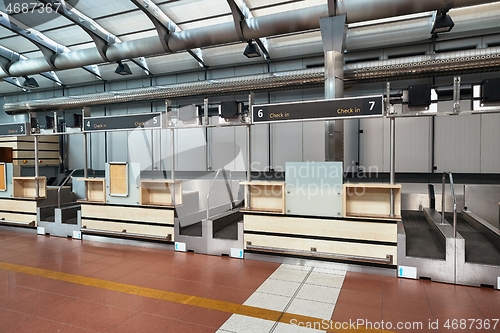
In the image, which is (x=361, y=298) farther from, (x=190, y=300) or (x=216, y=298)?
(x=190, y=300)

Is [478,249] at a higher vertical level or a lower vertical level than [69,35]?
lower

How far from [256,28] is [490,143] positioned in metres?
5.05

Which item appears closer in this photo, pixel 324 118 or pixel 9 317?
pixel 9 317

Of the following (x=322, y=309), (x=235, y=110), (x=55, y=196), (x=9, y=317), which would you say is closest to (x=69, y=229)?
(x=55, y=196)

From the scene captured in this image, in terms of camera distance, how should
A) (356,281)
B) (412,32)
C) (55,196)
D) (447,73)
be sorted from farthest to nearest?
(55,196), (412,32), (447,73), (356,281)

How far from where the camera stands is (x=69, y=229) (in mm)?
6430

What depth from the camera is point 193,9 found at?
5.89 m

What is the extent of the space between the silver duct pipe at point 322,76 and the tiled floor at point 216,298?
3550 millimetres

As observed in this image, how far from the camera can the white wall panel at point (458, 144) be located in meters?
6.00

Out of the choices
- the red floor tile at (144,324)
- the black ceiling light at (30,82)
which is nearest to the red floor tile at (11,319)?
the red floor tile at (144,324)

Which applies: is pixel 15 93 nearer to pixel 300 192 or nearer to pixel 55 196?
pixel 55 196

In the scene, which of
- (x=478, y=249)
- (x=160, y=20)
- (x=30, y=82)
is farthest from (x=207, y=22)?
(x=30, y=82)

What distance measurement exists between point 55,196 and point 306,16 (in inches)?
277

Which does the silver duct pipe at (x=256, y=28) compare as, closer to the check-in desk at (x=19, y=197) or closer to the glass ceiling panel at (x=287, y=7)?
the glass ceiling panel at (x=287, y=7)
